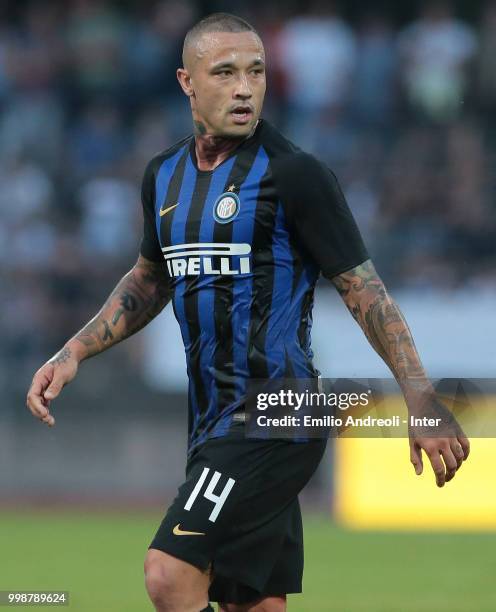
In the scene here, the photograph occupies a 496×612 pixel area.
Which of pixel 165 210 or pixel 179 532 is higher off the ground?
pixel 165 210

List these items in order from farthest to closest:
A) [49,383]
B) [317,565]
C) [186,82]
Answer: [317,565] → [186,82] → [49,383]

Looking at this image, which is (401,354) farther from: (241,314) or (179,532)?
(179,532)

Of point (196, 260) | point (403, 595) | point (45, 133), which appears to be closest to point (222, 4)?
point (45, 133)

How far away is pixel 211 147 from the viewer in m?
4.61

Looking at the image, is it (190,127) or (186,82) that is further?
(190,127)

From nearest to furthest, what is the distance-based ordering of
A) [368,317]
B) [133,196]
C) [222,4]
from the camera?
[368,317] → [133,196] → [222,4]

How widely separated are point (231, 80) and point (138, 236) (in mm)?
8099

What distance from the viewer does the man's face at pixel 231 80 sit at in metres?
4.47

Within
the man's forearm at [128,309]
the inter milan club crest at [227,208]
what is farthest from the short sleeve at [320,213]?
the man's forearm at [128,309]

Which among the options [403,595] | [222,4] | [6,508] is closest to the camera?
[403,595]

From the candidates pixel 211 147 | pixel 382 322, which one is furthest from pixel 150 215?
pixel 382 322

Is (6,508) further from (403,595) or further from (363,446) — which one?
(403,595)

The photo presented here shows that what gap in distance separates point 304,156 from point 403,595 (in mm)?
4013

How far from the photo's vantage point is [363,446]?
485 inches
